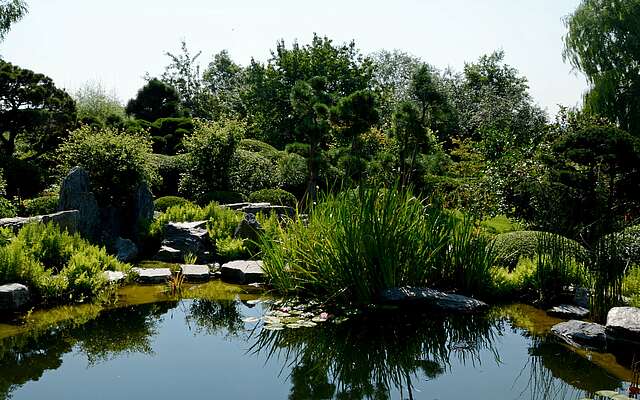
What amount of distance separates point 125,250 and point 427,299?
4997 millimetres

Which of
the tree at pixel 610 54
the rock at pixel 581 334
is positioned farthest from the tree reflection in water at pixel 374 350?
the tree at pixel 610 54

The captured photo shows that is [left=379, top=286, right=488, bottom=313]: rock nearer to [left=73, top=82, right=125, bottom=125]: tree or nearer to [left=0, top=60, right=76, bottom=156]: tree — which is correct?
[left=0, top=60, right=76, bottom=156]: tree

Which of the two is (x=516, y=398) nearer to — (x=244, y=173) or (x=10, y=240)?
(x=10, y=240)

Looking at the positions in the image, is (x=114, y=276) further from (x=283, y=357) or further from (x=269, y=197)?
(x=269, y=197)

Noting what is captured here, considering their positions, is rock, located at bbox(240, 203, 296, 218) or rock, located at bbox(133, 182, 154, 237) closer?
rock, located at bbox(133, 182, 154, 237)

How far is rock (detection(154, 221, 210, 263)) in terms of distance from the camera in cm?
960

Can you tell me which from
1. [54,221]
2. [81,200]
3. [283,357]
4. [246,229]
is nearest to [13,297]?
[54,221]

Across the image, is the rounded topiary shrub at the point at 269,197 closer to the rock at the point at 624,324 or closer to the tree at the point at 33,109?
the tree at the point at 33,109

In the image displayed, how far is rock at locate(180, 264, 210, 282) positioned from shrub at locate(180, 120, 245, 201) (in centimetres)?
520

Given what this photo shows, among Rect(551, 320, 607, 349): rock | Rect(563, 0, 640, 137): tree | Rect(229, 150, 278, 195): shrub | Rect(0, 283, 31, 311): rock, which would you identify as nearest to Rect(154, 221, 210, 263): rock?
Rect(0, 283, 31, 311): rock

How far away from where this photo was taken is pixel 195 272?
8.60m

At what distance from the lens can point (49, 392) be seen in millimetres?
4496

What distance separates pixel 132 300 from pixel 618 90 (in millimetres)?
15845

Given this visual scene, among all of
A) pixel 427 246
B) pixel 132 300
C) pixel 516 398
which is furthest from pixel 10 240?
pixel 516 398
